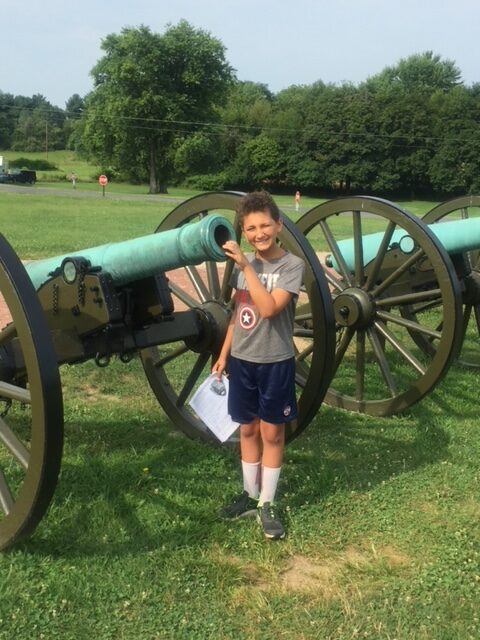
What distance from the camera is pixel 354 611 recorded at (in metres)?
2.78

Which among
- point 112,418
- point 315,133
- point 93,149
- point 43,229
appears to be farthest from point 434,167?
point 112,418

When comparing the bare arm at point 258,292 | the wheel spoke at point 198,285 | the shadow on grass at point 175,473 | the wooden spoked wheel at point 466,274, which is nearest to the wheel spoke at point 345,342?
the shadow on grass at point 175,473

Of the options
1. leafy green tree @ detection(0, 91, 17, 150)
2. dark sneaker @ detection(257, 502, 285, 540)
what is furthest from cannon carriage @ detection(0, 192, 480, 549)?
leafy green tree @ detection(0, 91, 17, 150)

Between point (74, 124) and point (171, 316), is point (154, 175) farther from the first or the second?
point (171, 316)

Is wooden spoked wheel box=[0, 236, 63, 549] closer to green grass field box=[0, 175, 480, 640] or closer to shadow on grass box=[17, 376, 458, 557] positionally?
green grass field box=[0, 175, 480, 640]

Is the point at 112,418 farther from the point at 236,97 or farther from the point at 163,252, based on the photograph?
the point at 236,97

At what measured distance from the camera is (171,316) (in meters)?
3.78

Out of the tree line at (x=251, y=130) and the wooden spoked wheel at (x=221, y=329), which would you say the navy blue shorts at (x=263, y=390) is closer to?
the wooden spoked wheel at (x=221, y=329)

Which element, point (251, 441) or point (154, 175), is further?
point (154, 175)

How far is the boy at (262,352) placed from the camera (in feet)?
10.2

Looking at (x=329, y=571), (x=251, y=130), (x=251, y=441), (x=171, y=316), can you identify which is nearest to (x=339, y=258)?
(x=171, y=316)

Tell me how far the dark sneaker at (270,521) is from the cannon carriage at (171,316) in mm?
527

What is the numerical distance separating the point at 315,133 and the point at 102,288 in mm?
64733

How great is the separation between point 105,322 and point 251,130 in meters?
71.2
